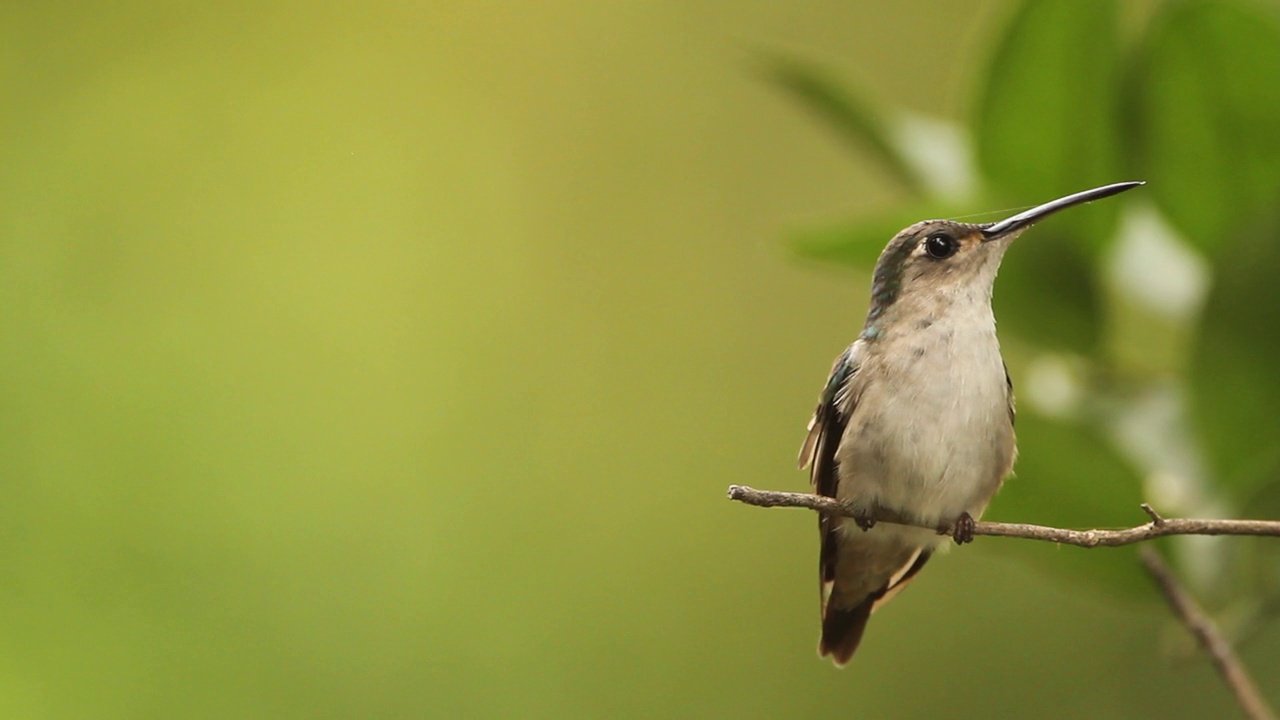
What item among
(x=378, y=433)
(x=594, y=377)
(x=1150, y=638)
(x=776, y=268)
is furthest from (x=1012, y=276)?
(x=378, y=433)

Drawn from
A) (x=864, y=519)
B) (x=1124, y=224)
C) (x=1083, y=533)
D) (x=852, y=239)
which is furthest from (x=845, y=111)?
(x=1083, y=533)

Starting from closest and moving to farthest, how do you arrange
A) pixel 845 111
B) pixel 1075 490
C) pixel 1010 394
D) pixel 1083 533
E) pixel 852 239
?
1. pixel 1083 533
2. pixel 1010 394
3. pixel 1075 490
4. pixel 852 239
5. pixel 845 111

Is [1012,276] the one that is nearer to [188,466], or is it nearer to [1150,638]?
[1150,638]

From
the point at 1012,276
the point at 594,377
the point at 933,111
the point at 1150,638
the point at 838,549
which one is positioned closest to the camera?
the point at 838,549

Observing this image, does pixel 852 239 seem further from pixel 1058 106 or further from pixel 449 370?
pixel 449 370

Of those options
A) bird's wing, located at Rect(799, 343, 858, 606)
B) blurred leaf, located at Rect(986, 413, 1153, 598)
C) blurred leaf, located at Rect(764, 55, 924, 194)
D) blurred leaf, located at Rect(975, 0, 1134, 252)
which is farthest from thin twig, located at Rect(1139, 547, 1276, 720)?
blurred leaf, located at Rect(764, 55, 924, 194)

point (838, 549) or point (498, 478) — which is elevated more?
point (498, 478)
